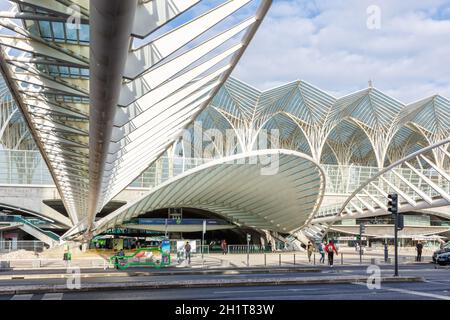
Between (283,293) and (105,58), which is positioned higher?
(105,58)

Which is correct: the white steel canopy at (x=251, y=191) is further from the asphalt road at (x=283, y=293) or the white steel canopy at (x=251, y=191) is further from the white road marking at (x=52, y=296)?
the white road marking at (x=52, y=296)

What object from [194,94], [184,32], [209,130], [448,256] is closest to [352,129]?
[209,130]

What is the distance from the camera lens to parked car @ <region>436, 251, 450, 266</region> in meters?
30.9

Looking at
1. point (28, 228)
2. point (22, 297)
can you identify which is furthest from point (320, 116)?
point (22, 297)

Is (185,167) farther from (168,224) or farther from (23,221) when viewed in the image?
(23,221)

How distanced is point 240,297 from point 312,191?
25.1 meters

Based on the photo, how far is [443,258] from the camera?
31.0 metres

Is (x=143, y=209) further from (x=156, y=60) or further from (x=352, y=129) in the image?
(x=352, y=129)

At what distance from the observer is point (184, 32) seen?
8859 millimetres

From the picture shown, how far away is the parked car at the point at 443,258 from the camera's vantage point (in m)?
30.9

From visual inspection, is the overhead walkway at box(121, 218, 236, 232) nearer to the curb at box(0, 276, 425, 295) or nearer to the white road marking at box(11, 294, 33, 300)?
the curb at box(0, 276, 425, 295)

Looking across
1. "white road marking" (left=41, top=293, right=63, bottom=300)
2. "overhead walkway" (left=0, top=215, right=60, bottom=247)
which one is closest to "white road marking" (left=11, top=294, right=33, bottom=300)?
"white road marking" (left=41, top=293, right=63, bottom=300)

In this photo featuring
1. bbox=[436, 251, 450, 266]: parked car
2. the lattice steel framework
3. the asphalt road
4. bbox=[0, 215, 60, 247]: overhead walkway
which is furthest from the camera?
the lattice steel framework

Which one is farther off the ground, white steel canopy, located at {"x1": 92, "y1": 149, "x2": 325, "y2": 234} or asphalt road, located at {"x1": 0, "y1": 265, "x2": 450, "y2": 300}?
white steel canopy, located at {"x1": 92, "y1": 149, "x2": 325, "y2": 234}
